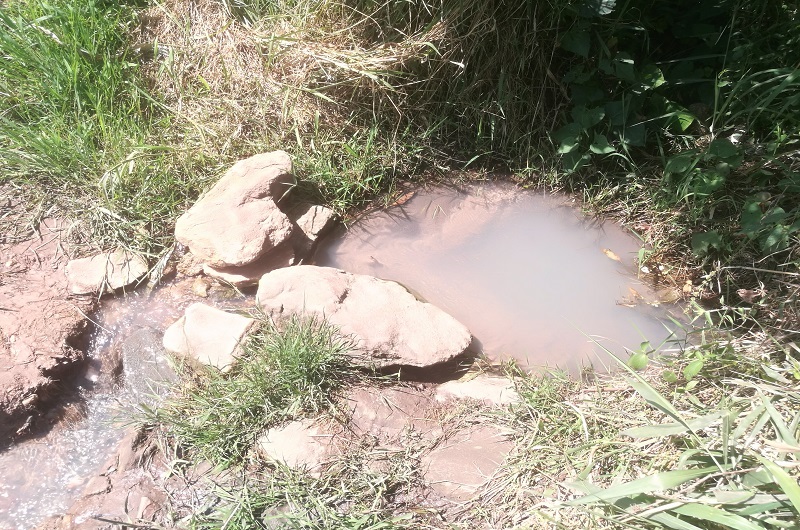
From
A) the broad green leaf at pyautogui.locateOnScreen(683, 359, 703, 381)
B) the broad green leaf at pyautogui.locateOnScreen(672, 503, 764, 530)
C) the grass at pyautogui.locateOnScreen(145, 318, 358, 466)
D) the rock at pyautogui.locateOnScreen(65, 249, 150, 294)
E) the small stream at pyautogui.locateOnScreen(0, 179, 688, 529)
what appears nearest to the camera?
the broad green leaf at pyautogui.locateOnScreen(672, 503, 764, 530)

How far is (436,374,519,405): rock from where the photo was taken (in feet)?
7.86

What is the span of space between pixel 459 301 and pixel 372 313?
503 mm

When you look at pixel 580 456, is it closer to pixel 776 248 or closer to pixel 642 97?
pixel 776 248

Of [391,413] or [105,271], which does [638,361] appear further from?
[105,271]

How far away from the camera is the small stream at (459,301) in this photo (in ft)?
7.81

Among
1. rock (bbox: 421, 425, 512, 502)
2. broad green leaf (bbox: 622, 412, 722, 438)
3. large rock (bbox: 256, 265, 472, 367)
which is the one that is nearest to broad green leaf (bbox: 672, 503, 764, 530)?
broad green leaf (bbox: 622, 412, 722, 438)

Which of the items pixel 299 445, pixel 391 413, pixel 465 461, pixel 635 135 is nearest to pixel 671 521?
pixel 465 461

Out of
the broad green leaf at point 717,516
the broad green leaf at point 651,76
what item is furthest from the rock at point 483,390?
the broad green leaf at point 651,76

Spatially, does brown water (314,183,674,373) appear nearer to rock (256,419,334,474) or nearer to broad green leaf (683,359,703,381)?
broad green leaf (683,359,703,381)

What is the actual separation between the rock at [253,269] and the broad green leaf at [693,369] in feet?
5.56

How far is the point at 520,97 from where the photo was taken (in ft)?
10.5

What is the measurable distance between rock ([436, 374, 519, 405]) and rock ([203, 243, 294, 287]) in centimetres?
94

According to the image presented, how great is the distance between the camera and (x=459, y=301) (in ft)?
9.38

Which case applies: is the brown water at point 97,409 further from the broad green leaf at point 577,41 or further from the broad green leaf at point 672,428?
the broad green leaf at point 577,41
